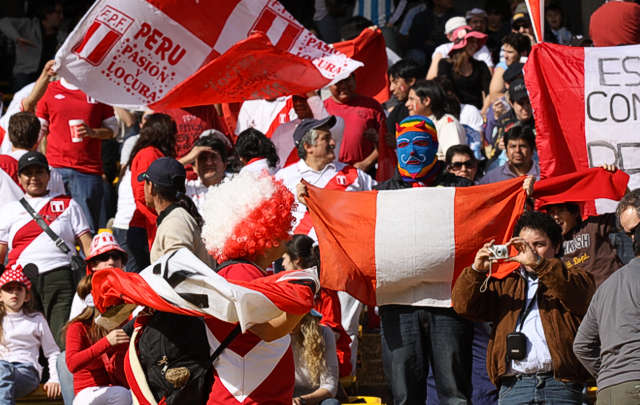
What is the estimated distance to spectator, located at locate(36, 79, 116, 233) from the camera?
1052 centimetres

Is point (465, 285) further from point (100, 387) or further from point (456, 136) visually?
point (456, 136)

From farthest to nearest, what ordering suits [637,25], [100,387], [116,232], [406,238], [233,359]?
[116,232]
[637,25]
[100,387]
[406,238]
[233,359]

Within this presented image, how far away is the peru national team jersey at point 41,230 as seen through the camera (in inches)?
352

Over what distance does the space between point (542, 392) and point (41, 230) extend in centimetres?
476

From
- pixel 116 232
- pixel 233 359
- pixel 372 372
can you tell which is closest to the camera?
pixel 233 359

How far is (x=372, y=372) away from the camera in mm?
8766

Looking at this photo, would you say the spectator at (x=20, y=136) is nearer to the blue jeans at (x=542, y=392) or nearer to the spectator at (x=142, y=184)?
the spectator at (x=142, y=184)

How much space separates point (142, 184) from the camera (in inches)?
344

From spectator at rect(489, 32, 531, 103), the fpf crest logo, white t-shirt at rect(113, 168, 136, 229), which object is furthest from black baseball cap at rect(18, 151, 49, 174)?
spectator at rect(489, 32, 531, 103)

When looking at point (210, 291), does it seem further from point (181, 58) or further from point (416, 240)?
point (181, 58)

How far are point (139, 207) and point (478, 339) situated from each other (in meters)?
3.15

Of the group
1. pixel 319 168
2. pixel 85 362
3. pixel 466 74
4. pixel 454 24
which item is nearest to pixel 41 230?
pixel 85 362

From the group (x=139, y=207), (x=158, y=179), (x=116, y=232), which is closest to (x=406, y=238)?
(x=158, y=179)

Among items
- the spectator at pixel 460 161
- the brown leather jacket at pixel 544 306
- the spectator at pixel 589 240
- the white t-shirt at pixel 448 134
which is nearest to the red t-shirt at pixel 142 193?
the spectator at pixel 460 161
